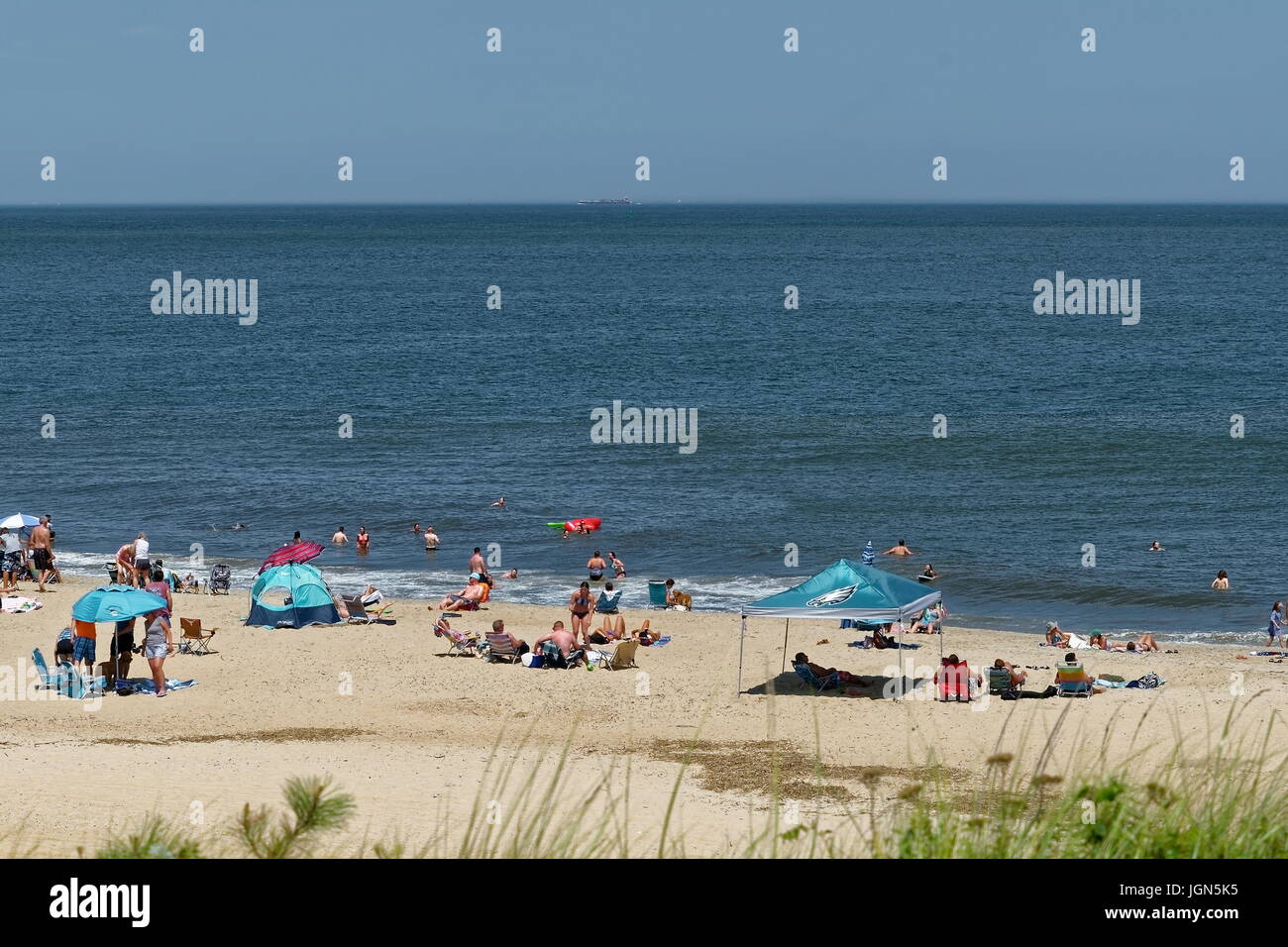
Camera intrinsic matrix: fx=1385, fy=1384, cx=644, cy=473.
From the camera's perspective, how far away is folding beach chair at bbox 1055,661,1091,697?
712 inches

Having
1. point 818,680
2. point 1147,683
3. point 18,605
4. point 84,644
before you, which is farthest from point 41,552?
point 1147,683

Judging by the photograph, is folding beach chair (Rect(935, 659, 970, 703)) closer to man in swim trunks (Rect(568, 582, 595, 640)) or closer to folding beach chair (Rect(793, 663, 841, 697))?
folding beach chair (Rect(793, 663, 841, 697))

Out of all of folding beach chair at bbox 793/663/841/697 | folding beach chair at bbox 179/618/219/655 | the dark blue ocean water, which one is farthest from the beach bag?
folding beach chair at bbox 179/618/219/655

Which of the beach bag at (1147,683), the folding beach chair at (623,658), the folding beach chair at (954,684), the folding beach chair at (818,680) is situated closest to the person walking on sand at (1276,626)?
the beach bag at (1147,683)

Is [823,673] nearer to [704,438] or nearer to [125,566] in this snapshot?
[125,566]

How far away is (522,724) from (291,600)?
6785 millimetres

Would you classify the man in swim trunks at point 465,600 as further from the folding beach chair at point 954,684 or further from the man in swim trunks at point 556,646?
the folding beach chair at point 954,684

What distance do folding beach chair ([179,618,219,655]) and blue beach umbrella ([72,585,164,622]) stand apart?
246cm

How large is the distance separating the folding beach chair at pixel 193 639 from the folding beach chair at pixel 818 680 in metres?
8.60

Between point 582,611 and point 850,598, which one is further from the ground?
point 850,598

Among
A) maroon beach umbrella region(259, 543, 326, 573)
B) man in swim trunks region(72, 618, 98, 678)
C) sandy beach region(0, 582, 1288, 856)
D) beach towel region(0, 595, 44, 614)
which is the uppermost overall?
maroon beach umbrella region(259, 543, 326, 573)

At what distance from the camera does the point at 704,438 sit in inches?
1706
